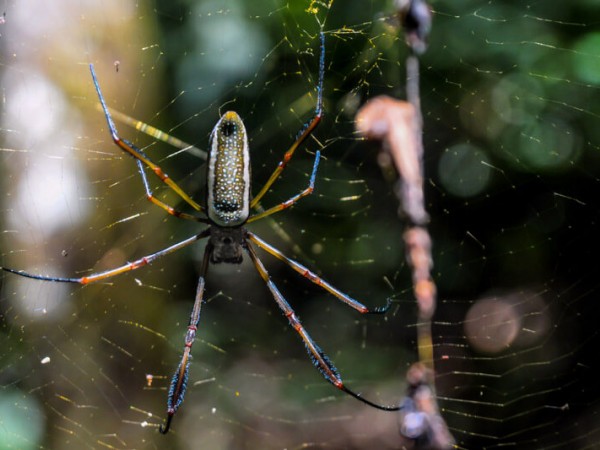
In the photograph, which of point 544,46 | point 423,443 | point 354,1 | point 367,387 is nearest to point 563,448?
point 367,387

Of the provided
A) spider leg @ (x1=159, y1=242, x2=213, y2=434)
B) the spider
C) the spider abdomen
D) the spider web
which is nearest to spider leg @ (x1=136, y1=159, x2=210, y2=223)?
the spider

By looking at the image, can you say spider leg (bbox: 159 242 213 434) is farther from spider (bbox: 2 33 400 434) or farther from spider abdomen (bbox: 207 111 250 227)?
spider abdomen (bbox: 207 111 250 227)

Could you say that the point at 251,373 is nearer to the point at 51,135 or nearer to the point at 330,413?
the point at 330,413

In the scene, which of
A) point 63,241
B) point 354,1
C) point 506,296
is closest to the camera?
point 63,241

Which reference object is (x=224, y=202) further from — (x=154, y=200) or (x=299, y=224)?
(x=299, y=224)

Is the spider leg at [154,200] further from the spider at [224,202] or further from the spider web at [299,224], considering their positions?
the spider web at [299,224]
